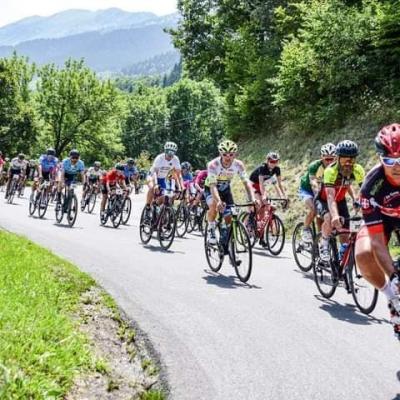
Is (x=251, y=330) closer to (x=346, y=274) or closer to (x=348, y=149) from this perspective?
(x=346, y=274)

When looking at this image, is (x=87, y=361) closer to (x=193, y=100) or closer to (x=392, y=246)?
(x=392, y=246)

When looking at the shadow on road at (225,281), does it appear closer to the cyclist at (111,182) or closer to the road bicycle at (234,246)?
the road bicycle at (234,246)

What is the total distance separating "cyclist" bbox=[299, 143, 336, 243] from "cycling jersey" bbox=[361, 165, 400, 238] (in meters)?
4.53

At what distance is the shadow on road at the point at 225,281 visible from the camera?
8.83m

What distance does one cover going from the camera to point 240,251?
30.8 feet

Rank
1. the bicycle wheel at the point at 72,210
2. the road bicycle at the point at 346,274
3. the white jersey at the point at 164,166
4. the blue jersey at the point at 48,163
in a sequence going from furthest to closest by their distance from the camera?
the blue jersey at the point at 48,163, the bicycle wheel at the point at 72,210, the white jersey at the point at 164,166, the road bicycle at the point at 346,274

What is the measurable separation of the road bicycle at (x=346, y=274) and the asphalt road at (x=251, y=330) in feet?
0.54

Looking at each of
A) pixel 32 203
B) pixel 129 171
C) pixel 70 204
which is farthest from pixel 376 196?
pixel 129 171

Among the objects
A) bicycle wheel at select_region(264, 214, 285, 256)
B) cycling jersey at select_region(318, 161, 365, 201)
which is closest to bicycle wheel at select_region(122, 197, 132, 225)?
bicycle wheel at select_region(264, 214, 285, 256)

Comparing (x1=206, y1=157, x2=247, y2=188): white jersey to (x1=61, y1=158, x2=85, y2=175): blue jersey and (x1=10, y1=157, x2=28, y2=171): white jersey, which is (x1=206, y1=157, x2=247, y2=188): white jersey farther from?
(x1=10, y1=157, x2=28, y2=171): white jersey

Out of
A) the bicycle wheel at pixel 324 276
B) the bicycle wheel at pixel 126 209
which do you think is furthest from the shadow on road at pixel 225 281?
the bicycle wheel at pixel 126 209

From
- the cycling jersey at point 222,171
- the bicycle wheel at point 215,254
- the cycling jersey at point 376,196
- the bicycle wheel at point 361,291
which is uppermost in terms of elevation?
the cycling jersey at point 376,196

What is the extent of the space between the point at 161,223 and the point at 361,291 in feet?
Result: 20.6

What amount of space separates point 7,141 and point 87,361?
173 feet
